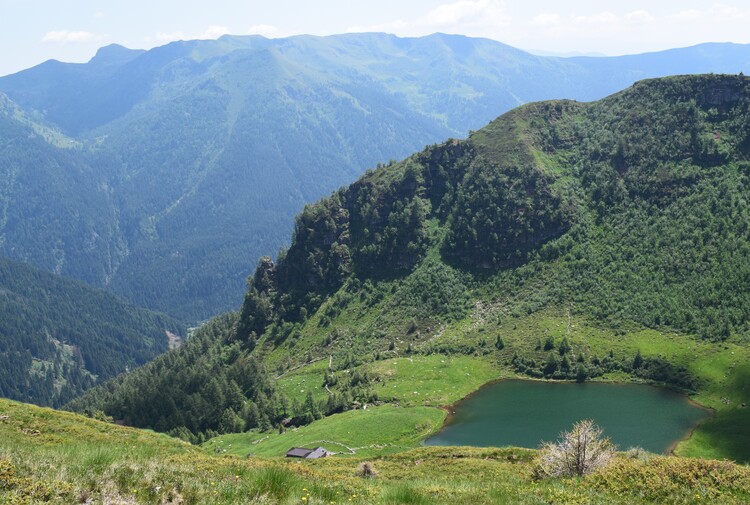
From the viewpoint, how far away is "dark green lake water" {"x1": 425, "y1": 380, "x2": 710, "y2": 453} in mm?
108812

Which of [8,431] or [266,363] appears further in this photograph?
[266,363]

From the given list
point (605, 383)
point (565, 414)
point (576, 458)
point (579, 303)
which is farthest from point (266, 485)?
point (579, 303)

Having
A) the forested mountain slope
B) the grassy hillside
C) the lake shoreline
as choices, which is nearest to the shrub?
the grassy hillside

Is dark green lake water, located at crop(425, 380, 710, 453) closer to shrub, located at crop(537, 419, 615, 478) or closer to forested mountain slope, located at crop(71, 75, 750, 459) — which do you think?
forested mountain slope, located at crop(71, 75, 750, 459)

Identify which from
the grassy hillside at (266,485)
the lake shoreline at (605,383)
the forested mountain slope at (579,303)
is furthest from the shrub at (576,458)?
the forested mountain slope at (579,303)

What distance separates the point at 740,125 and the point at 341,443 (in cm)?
16512

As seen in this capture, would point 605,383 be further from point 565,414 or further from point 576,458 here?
point 576,458

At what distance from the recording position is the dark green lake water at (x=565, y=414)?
10881 cm

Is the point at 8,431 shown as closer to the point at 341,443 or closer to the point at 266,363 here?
the point at 341,443

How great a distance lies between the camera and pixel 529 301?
575 ft

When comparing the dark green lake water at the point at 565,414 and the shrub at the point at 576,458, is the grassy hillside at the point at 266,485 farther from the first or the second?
the dark green lake water at the point at 565,414

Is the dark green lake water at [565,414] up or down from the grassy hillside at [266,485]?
down

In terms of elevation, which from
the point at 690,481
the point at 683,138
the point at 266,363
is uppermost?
the point at 683,138

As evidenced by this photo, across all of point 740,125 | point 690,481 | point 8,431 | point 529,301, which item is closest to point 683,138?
point 740,125
